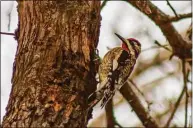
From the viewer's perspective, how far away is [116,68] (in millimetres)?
3164

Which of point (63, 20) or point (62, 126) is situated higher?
point (63, 20)

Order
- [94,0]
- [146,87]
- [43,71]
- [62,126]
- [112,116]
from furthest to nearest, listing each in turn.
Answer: [146,87] → [112,116] → [94,0] → [43,71] → [62,126]

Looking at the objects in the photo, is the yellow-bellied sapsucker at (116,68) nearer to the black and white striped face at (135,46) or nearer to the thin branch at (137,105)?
the black and white striped face at (135,46)

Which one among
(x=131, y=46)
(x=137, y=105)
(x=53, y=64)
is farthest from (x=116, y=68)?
(x=137, y=105)

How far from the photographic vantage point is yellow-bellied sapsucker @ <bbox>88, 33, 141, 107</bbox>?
2.93m

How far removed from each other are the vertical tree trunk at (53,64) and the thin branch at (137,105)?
1294 mm

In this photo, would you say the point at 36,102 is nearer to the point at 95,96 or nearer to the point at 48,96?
the point at 48,96

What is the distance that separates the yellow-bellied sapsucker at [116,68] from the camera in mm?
2934

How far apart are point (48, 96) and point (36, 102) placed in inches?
3.1

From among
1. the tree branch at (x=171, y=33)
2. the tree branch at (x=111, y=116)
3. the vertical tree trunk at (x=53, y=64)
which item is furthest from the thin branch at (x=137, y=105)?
the vertical tree trunk at (x=53, y=64)

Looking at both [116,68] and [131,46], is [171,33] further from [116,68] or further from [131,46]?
[116,68]

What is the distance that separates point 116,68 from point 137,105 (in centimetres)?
103

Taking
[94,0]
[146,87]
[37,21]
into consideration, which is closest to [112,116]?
[94,0]

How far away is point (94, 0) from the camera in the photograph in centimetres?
296
